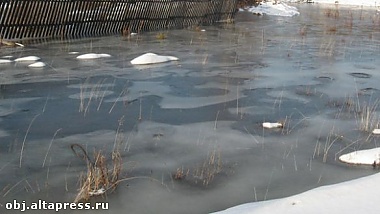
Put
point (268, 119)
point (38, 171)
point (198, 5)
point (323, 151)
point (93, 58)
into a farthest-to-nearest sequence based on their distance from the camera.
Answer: point (198, 5), point (93, 58), point (268, 119), point (323, 151), point (38, 171)

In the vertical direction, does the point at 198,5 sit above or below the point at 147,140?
above

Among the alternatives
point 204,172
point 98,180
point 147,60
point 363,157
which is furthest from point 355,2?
point 98,180

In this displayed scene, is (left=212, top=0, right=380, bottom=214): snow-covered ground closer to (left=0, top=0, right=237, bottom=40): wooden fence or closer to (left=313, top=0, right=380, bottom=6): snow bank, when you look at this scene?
(left=0, top=0, right=237, bottom=40): wooden fence

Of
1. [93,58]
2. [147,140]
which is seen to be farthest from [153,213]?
[93,58]

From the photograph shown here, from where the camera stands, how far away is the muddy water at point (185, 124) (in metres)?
4.69

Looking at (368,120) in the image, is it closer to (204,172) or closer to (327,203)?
(204,172)

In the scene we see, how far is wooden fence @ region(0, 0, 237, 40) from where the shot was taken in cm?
1462

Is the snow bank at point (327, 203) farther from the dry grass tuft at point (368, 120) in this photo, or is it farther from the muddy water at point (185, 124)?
the dry grass tuft at point (368, 120)

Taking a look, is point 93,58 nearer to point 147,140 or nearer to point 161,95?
point 161,95

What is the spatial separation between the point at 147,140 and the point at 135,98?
2.26 meters

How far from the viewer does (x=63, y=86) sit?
891cm

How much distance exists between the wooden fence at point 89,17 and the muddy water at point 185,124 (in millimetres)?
1941

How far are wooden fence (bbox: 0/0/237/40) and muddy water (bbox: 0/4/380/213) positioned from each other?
76.4 inches

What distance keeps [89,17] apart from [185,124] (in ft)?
37.0
